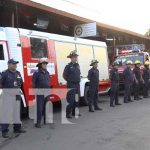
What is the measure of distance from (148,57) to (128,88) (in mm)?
5420

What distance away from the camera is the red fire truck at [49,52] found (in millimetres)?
11227

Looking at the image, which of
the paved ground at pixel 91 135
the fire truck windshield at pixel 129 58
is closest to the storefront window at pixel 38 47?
the paved ground at pixel 91 135

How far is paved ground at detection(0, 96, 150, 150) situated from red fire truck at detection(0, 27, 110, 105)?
4.77 feet

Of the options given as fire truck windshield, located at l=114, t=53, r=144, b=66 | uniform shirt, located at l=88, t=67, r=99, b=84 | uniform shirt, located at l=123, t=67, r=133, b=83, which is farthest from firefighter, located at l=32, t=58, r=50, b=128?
fire truck windshield, located at l=114, t=53, r=144, b=66

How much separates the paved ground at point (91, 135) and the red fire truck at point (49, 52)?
145cm

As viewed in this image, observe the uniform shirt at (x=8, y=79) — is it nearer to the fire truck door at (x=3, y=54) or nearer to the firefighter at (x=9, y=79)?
the firefighter at (x=9, y=79)

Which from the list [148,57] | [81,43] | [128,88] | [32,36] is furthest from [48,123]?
[148,57]

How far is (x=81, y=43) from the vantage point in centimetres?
1530

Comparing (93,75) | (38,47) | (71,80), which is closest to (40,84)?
(71,80)

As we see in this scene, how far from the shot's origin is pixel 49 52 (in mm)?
13086

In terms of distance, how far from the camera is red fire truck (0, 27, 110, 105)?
36.8 feet

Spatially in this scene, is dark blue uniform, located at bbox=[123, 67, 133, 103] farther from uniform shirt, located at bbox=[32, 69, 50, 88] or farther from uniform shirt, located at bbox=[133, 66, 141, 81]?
uniform shirt, located at bbox=[32, 69, 50, 88]

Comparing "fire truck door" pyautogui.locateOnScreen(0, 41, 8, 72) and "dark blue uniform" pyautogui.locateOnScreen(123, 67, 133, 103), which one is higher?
"fire truck door" pyautogui.locateOnScreen(0, 41, 8, 72)

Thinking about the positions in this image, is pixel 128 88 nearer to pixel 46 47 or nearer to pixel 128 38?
pixel 46 47
